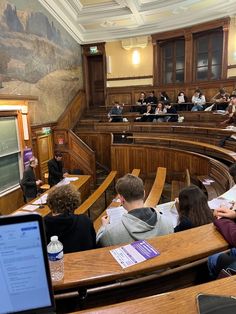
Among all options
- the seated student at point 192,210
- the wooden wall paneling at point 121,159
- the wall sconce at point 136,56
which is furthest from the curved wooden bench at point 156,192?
the wall sconce at point 136,56

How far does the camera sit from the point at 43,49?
23.5ft

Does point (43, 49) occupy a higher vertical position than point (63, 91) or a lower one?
higher

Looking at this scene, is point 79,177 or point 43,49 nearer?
point 79,177

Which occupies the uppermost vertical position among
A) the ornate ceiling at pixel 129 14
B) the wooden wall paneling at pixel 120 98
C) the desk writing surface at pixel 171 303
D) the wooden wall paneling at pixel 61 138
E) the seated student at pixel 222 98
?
the ornate ceiling at pixel 129 14

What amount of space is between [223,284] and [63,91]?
8.56m

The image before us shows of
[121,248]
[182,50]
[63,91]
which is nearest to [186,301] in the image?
[121,248]

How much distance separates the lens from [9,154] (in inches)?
222

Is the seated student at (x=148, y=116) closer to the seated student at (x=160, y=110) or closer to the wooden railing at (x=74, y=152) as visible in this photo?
the seated student at (x=160, y=110)

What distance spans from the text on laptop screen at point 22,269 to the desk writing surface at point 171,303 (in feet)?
0.59

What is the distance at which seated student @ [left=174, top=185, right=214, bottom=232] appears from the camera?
5.65 feet

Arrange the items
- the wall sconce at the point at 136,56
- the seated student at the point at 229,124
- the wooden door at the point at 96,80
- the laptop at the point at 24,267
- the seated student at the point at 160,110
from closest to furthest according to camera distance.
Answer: the laptop at the point at 24,267 < the seated student at the point at 229,124 < the seated student at the point at 160,110 < the wall sconce at the point at 136,56 < the wooden door at the point at 96,80

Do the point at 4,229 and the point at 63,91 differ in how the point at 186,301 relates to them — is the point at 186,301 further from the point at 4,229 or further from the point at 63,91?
the point at 63,91

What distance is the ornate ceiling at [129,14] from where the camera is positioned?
7.83 metres

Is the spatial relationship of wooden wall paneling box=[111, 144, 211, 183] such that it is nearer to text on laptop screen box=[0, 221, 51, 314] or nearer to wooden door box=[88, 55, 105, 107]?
wooden door box=[88, 55, 105, 107]
